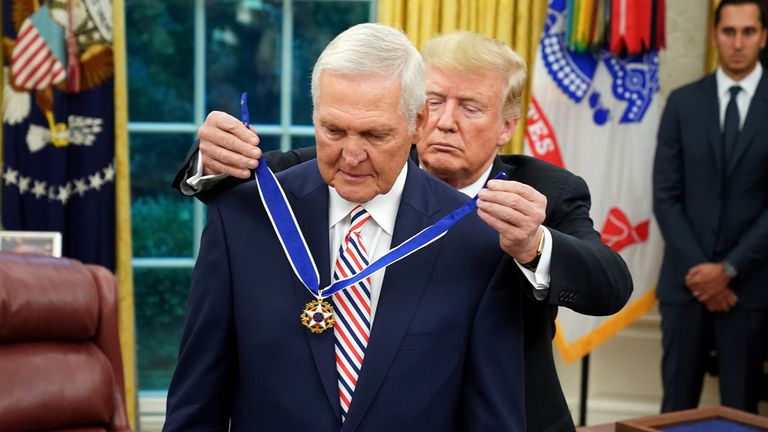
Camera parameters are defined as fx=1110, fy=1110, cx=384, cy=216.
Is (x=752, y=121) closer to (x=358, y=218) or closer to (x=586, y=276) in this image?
(x=586, y=276)

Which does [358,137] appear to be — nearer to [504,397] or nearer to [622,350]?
[504,397]

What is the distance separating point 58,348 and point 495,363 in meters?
1.40

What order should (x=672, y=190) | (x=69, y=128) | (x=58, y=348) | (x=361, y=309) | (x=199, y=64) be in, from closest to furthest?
1. (x=361, y=309)
2. (x=58, y=348)
3. (x=69, y=128)
4. (x=672, y=190)
5. (x=199, y=64)

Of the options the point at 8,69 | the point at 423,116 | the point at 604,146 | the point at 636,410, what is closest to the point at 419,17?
the point at 604,146

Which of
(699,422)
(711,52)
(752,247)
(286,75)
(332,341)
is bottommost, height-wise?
(699,422)

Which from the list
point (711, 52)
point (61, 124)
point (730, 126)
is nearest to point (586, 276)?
point (730, 126)

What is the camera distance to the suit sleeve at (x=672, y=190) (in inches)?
167

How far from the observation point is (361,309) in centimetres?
167

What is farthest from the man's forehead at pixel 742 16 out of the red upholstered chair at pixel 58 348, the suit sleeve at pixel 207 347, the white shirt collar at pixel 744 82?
the suit sleeve at pixel 207 347

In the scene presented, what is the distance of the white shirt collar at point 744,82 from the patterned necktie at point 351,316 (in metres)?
2.95

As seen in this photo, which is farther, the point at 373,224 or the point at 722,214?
the point at 722,214

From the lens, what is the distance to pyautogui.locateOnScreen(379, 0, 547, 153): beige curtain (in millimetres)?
4266

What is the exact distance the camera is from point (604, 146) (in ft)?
14.5

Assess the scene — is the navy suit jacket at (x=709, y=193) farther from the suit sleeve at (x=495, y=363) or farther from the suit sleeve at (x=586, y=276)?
the suit sleeve at (x=495, y=363)
